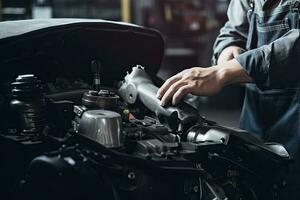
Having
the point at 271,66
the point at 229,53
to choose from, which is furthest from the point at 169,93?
the point at 229,53

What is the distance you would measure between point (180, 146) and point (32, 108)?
0.32 meters

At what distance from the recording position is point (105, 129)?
976 mm

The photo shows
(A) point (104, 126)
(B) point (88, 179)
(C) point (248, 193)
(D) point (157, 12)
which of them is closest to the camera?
(B) point (88, 179)

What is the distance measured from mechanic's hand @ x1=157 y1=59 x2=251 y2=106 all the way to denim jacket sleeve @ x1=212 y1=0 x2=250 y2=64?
318 mm

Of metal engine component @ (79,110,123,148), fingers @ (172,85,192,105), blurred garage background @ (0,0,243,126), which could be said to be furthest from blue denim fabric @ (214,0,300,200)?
blurred garage background @ (0,0,243,126)

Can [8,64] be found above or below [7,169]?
above

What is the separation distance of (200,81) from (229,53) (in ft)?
1.12

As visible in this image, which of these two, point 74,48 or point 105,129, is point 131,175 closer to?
point 105,129

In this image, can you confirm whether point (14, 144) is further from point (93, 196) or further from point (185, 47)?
point (185, 47)

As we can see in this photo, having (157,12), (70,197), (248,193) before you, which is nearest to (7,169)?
(70,197)

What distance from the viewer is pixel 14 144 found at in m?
0.99

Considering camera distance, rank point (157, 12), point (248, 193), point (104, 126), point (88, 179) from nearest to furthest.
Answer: point (88, 179) < point (104, 126) < point (248, 193) < point (157, 12)

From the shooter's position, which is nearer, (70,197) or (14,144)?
(70,197)

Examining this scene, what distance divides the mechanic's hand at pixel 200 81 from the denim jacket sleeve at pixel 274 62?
0.03m
